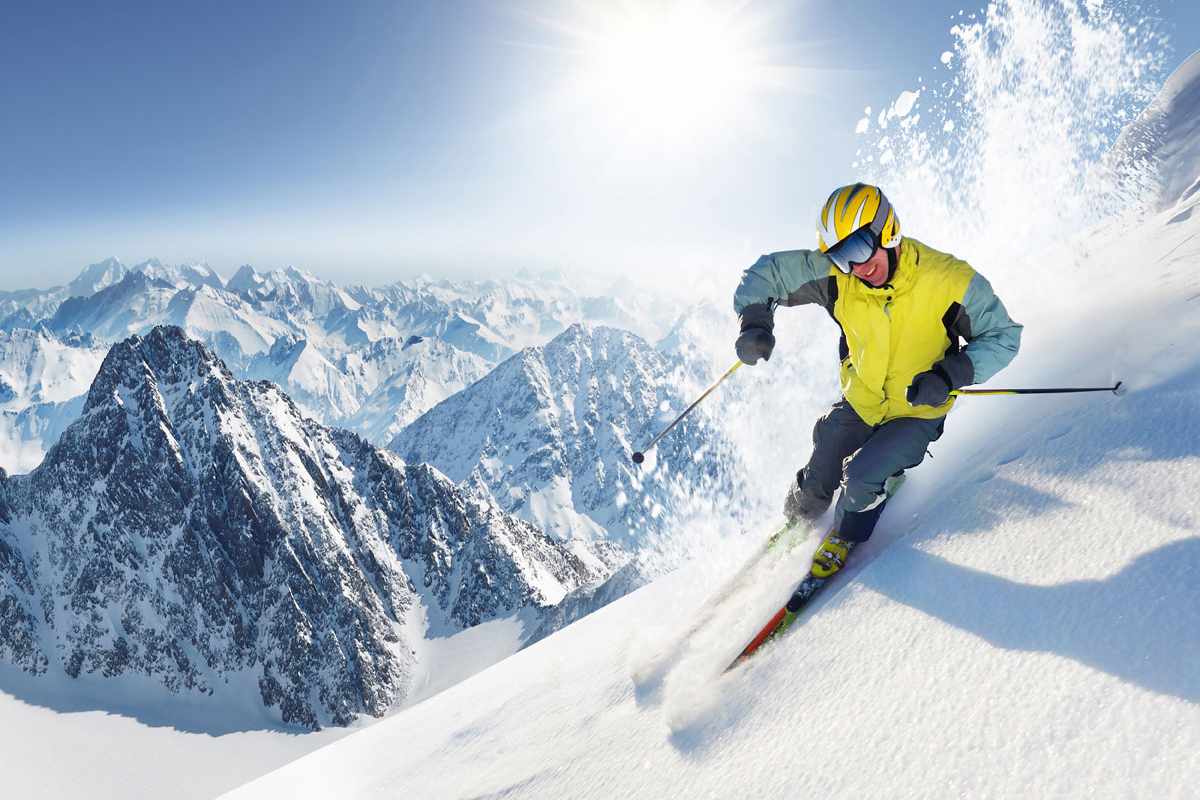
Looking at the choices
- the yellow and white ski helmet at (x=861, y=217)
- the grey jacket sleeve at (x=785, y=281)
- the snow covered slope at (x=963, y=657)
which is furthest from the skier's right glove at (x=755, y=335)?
the snow covered slope at (x=963, y=657)

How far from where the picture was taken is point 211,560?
141125mm

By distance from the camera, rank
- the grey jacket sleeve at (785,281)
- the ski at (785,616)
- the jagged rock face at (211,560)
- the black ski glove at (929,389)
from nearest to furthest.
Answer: the ski at (785,616), the black ski glove at (929,389), the grey jacket sleeve at (785,281), the jagged rock face at (211,560)

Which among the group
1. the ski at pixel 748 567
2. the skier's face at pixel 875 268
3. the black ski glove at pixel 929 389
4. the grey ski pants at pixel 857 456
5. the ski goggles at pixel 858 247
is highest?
the ski goggles at pixel 858 247

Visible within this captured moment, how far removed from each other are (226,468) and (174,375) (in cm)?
3112

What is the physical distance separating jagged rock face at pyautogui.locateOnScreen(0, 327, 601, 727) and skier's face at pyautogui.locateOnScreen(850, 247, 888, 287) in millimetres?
145363

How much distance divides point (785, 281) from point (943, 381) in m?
1.50

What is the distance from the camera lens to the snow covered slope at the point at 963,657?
1972 millimetres

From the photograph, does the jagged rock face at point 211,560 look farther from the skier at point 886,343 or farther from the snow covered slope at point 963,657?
the skier at point 886,343

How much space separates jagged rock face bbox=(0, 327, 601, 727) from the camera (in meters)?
133

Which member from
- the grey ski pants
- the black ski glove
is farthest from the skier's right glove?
the black ski glove

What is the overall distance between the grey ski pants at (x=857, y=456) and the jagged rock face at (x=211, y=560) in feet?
473

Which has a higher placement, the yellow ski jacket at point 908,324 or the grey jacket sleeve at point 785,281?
the grey jacket sleeve at point 785,281

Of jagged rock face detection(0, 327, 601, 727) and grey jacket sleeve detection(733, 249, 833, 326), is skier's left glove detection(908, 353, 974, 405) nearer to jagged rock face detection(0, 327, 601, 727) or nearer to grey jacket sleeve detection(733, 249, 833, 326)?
grey jacket sleeve detection(733, 249, 833, 326)

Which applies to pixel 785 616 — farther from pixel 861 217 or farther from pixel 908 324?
pixel 861 217
